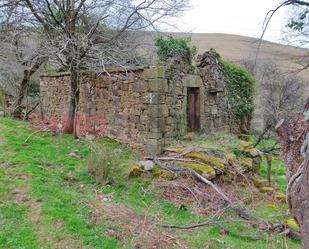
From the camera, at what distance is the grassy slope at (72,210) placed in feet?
13.7

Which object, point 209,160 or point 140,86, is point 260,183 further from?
point 140,86

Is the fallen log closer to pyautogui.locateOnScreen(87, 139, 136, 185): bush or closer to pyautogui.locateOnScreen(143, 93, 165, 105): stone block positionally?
pyautogui.locateOnScreen(87, 139, 136, 185): bush

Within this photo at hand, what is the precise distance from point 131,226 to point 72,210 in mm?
916

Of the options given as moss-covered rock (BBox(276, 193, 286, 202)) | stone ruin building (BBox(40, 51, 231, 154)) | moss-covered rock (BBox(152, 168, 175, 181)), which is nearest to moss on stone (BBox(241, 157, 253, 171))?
moss-covered rock (BBox(276, 193, 286, 202))

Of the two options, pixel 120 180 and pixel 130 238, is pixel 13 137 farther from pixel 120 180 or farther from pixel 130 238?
pixel 130 238

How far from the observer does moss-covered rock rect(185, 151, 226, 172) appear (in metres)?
6.97

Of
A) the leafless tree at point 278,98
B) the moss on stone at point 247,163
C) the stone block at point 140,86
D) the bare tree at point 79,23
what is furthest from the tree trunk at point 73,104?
the leafless tree at point 278,98

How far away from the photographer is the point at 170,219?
514 centimetres

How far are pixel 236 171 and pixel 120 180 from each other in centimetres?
266

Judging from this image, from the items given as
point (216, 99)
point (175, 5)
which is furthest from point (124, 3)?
point (216, 99)

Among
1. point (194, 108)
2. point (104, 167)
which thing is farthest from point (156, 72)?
point (104, 167)

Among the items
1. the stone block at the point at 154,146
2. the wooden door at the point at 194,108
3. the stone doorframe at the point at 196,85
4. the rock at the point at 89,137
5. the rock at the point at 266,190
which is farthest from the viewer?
the wooden door at the point at 194,108

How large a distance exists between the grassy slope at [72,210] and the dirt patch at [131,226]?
0.03 meters

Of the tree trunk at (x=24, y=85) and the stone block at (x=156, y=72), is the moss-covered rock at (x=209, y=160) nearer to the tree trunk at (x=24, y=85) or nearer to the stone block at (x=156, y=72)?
the stone block at (x=156, y=72)
